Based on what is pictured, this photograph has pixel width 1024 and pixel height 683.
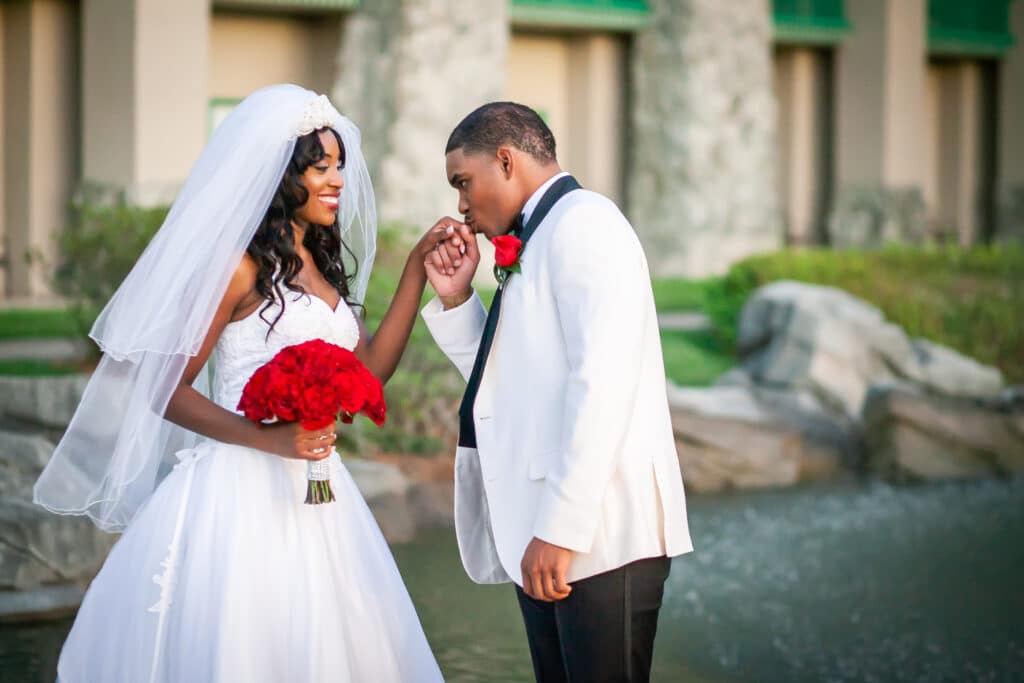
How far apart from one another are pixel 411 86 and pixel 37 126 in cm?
439

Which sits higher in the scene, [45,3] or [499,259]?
[45,3]

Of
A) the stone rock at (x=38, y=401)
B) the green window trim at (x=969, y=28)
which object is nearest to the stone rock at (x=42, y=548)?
the stone rock at (x=38, y=401)

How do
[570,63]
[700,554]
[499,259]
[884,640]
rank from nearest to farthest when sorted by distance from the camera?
[499,259] < [884,640] < [700,554] < [570,63]

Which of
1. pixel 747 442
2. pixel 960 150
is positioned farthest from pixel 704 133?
pixel 747 442

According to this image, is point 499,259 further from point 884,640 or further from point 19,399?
point 19,399

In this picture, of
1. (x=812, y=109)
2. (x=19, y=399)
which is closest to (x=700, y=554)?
(x=19, y=399)

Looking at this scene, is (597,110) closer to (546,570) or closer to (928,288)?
(928,288)

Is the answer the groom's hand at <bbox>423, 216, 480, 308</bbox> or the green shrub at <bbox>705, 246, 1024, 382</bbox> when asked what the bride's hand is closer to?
the groom's hand at <bbox>423, 216, 480, 308</bbox>

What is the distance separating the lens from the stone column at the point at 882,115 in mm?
21172

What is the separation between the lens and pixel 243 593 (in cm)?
371

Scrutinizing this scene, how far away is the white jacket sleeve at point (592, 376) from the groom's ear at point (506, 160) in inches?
11.9

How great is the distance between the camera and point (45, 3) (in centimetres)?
1556

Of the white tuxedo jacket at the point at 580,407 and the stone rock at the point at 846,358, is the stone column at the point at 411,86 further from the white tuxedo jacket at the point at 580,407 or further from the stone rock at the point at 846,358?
the white tuxedo jacket at the point at 580,407

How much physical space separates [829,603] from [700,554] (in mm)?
1121
